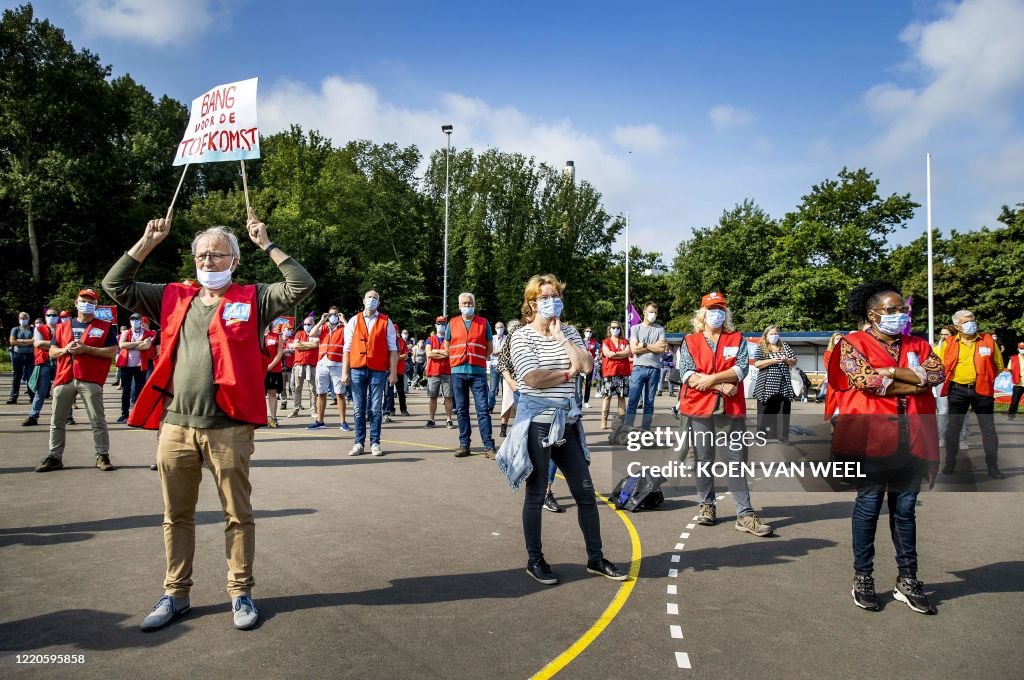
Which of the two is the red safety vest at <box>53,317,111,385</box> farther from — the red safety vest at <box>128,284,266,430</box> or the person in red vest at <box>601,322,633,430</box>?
the person in red vest at <box>601,322,633,430</box>

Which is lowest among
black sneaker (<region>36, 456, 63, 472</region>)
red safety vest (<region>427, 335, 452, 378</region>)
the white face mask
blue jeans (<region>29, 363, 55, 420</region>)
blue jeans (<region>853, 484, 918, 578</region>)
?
black sneaker (<region>36, 456, 63, 472</region>)

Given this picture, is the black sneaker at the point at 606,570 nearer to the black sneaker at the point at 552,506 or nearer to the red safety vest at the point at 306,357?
the black sneaker at the point at 552,506

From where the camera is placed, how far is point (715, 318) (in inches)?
267

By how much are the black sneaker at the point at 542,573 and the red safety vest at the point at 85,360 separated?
21.1 feet

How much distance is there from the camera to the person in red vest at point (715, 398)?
6.65m

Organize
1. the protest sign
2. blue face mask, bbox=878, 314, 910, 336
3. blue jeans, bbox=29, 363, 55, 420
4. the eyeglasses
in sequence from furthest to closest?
blue jeans, bbox=29, 363, 55, 420 → the protest sign → blue face mask, bbox=878, 314, 910, 336 → the eyeglasses

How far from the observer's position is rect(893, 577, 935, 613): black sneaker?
4598 millimetres

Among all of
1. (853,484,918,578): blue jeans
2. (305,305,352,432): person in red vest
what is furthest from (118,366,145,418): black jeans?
(853,484,918,578): blue jeans

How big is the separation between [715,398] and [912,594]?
7.99 ft

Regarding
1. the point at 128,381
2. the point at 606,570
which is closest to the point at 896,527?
the point at 606,570

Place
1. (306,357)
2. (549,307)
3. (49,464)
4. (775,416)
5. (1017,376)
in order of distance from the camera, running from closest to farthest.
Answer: (549,307), (49,464), (775,416), (306,357), (1017,376)

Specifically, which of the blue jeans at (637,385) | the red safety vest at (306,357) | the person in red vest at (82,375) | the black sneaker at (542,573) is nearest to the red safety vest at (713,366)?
the black sneaker at (542,573)

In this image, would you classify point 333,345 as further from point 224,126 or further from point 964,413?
point 964,413

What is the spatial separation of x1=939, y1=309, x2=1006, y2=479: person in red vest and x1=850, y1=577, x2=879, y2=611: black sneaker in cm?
675
